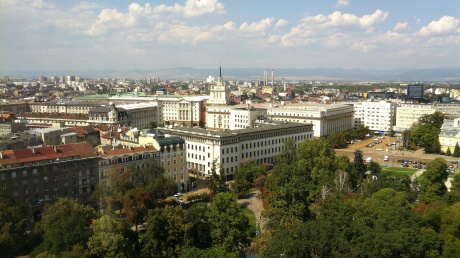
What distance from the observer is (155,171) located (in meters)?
38.2

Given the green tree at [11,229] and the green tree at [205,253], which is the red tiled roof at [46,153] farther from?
the green tree at [205,253]

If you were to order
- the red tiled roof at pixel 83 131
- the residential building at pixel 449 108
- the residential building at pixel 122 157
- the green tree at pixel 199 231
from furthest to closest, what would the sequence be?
the residential building at pixel 449 108, the red tiled roof at pixel 83 131, the residential building at pixel 122 157, the green tree at pixel 199 231

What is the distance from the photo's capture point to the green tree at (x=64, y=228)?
82.9ft

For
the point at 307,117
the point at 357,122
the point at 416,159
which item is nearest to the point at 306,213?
the point at 416,159

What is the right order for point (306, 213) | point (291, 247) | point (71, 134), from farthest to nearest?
point (71, 134) → point (306, 213) → point (291, 247)

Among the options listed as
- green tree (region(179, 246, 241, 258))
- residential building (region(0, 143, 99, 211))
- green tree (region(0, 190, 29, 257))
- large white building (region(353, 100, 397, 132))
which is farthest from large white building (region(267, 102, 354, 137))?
green tree (region(0, 190, 29, 257))

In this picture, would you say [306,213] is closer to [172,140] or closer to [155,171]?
[155,171]

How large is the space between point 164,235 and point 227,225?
12.3ft

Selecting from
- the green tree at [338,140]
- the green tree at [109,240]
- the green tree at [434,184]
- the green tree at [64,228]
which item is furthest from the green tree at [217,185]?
the green tree at [338,140]

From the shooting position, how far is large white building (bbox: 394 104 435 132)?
86625mm

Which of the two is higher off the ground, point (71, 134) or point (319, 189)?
point (71, 134)

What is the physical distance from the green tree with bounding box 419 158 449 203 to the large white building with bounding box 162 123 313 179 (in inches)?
730

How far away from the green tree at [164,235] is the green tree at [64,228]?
348 cm

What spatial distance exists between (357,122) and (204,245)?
235 ft
